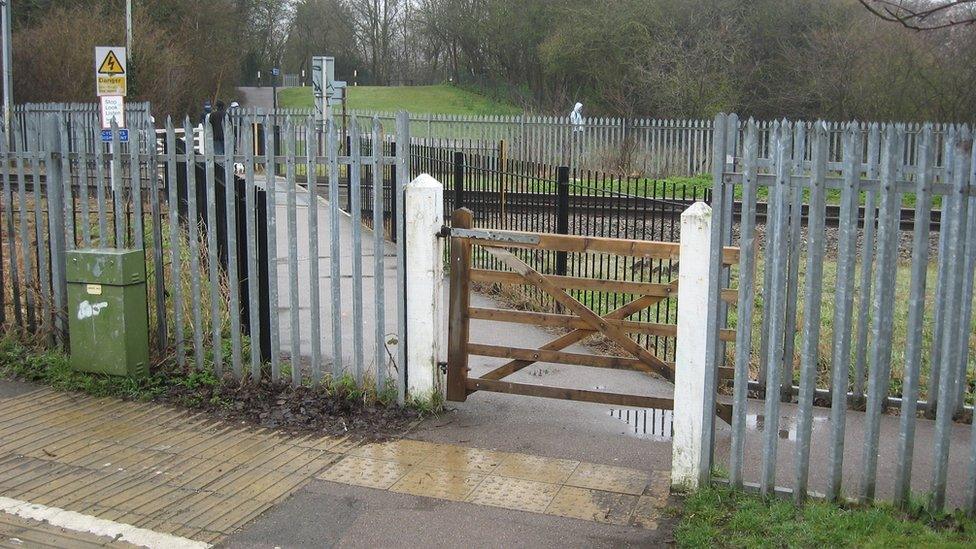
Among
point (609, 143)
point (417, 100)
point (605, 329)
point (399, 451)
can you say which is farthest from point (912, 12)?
point (417, 100)

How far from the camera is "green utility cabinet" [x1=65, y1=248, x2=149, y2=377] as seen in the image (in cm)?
754

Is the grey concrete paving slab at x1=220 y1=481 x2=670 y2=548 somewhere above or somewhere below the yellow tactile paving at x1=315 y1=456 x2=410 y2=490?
below

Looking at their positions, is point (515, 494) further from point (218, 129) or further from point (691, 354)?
point (218, 129)

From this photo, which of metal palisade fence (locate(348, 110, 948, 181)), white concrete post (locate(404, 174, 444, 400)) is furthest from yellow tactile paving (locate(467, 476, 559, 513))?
metal palisade fence (locate(348, 110, 948, 181))

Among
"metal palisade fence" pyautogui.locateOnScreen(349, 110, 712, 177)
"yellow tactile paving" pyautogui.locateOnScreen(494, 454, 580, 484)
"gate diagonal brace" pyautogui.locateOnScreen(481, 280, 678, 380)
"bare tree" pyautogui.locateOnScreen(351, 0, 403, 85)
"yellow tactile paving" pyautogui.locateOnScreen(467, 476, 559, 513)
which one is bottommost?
"yellow tactile paving" pyautogui.locateOnScreen(467, 476, 559, 513)

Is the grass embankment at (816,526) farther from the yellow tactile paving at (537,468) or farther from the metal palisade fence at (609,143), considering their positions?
the metal palisade fence at (609,143)

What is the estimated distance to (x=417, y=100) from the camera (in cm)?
6425

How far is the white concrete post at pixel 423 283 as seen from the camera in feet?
22.9

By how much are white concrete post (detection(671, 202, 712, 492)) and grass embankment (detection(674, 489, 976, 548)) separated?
0.36 meters

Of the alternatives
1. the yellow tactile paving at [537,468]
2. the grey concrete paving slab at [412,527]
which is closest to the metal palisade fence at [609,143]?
the yellow tactile paving at [537,468]

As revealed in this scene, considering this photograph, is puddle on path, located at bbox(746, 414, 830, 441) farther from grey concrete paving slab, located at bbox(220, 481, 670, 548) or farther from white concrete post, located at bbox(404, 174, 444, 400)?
white concrete post, located at bbox(404, 174, 444, 400)

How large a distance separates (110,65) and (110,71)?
4.2 inches

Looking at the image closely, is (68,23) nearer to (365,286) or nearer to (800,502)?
(365,286)

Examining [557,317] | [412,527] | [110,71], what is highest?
[110,71]
